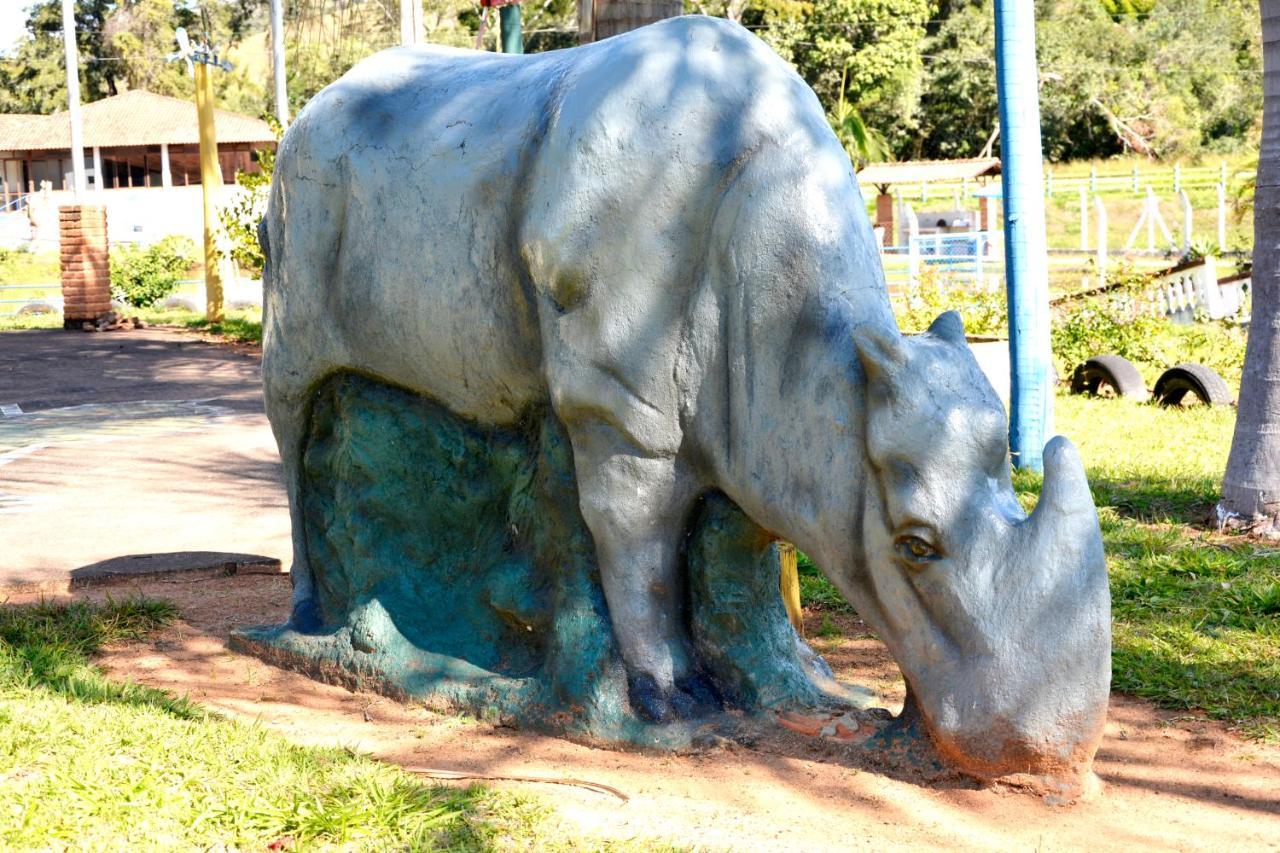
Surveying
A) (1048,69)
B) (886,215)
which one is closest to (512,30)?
(886,215)

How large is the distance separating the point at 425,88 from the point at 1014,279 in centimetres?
493

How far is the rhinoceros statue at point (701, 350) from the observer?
11.7 ft

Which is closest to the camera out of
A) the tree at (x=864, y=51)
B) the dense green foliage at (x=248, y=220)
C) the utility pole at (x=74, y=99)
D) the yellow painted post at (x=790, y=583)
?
the yellow painted post at (x=790, y=583)

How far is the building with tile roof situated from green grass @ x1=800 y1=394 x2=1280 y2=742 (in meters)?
41.5

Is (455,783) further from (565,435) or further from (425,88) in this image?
(425,88)

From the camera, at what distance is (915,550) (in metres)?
3.64

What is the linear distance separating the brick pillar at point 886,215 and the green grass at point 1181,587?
23.4 m

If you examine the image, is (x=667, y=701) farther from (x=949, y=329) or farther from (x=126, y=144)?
(x=126, y=144)

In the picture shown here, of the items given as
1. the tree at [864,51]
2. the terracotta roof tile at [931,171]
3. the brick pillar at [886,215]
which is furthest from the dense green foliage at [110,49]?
the terracotta roof tile at [931,171]

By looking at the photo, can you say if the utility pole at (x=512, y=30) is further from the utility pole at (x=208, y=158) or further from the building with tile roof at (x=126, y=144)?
the building with tile roof at (x=126, y=144)

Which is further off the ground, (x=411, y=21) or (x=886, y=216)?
(x=411, y=21)

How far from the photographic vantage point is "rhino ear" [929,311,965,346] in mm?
3768

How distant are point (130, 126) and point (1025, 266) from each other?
44.3 metres

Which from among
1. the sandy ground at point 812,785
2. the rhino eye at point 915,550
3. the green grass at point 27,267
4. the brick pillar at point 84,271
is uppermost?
the green grass at point 27,267
